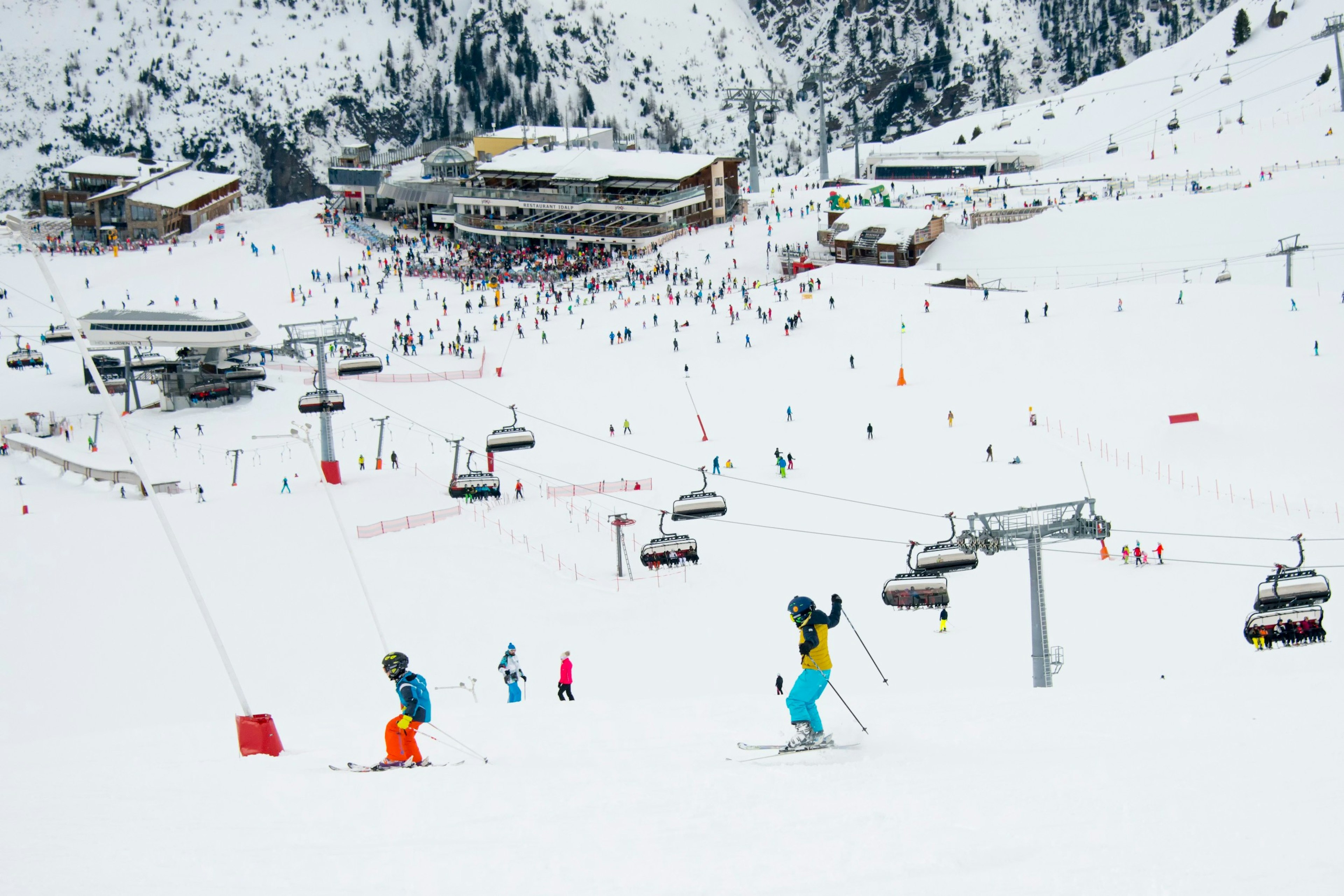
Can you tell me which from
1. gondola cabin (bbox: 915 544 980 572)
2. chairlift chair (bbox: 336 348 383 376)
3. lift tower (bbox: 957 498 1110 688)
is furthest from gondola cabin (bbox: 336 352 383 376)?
lift tower (bbox: 957 498 1110 688)

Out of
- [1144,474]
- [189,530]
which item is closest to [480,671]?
[189,530]

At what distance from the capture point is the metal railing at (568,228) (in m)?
62.2

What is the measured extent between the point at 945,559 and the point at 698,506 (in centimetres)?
800

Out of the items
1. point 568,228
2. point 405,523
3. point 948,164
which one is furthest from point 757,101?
point 405,523

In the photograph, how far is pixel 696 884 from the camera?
607 centimetres

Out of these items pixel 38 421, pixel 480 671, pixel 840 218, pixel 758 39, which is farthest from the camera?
pixel 758 39

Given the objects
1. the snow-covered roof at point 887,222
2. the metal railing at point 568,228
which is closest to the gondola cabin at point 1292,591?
the snow-covered roof at point 887,222

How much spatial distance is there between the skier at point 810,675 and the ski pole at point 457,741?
244 centimetres

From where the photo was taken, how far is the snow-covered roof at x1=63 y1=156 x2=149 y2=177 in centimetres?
8369

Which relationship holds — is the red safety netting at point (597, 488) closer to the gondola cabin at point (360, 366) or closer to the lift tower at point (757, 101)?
the gondola cabin at point (360, 366)

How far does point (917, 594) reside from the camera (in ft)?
53.0

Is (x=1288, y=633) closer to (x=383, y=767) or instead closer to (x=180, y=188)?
(x=383, y=767)

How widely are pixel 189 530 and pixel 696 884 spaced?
22.8 meters

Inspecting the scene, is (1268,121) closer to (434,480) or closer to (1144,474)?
(1144,474)
